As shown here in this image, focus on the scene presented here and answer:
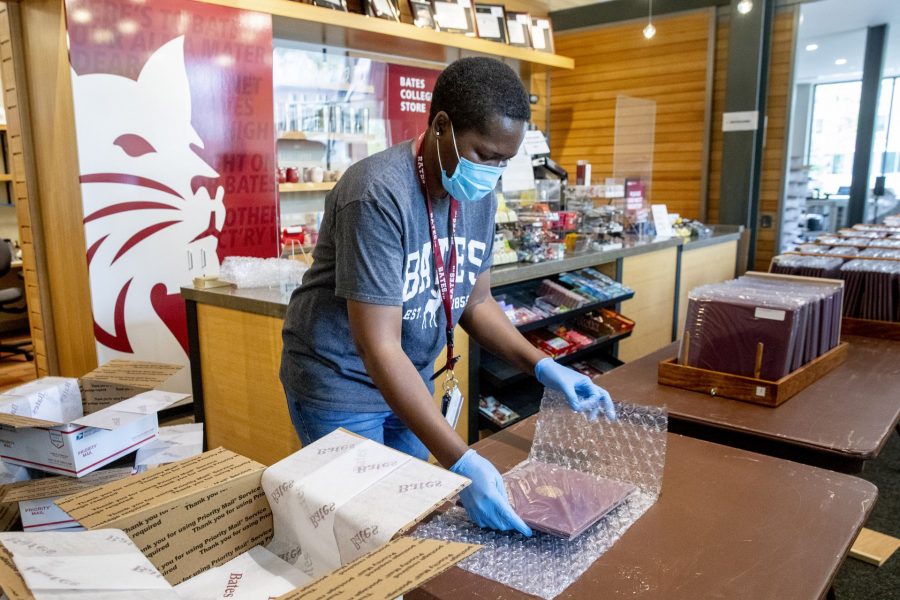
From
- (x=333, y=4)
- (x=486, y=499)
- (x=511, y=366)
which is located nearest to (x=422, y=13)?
(x=333, y=4)

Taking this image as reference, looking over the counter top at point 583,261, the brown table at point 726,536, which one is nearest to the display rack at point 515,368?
the counter top at point 583,261

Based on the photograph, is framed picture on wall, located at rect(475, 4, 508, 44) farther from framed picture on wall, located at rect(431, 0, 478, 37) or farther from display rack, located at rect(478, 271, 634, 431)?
display rack, located at rect(478, 271, 634, 431)

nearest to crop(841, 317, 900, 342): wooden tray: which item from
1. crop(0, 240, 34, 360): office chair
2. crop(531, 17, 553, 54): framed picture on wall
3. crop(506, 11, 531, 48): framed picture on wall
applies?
crop(506, 11, 531, 48): framed picture on wall

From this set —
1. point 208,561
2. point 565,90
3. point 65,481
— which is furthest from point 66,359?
point 565,90

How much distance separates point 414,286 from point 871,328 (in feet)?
6.96

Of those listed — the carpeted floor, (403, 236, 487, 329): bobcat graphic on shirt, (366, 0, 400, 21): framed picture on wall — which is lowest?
the carpeted floor

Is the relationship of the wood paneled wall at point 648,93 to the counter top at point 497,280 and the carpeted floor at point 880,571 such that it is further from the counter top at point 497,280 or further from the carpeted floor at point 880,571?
the carpeted floor at point 880,571

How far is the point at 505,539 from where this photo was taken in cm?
117

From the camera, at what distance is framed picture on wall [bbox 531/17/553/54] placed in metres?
6.24

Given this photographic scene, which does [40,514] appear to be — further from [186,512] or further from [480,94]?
[480,94]

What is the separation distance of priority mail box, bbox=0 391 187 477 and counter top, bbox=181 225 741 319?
0.86 meters

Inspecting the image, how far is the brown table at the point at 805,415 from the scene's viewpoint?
1.64 metres

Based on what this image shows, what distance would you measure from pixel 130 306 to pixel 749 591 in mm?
3518

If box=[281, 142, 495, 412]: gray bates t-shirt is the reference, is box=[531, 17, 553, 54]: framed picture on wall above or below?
above
